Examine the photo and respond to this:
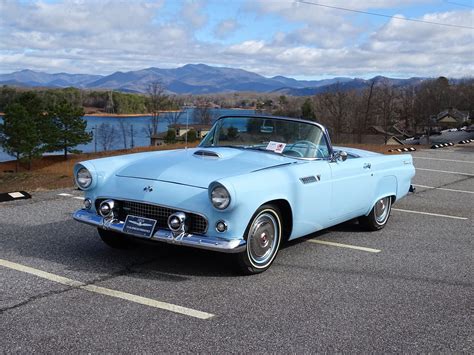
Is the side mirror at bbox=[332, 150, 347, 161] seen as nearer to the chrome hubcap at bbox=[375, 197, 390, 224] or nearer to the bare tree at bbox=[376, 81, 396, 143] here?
the chrome hubcap at bbox=[375, 197, 390, 224]

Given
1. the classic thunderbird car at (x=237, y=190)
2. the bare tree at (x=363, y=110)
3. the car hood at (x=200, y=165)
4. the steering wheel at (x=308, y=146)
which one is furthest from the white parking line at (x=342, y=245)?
the bare tree at (x=363, y=110)

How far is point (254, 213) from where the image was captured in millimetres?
4336

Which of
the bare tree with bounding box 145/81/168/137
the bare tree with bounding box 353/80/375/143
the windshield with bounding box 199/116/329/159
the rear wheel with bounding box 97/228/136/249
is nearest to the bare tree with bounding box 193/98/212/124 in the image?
the bare tree with bounding box 353/80/375/143

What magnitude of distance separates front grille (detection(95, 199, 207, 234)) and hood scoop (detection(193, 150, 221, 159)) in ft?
3.09

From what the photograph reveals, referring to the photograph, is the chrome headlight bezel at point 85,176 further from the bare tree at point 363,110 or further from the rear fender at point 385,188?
the bare tree at point 363,110

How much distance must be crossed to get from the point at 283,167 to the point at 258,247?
2.75ft

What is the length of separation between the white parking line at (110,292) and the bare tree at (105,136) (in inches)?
3366

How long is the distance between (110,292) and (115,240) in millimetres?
1289

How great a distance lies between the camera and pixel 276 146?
18.0 feet

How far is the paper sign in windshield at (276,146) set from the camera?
5457 mm

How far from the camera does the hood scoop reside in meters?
5.14

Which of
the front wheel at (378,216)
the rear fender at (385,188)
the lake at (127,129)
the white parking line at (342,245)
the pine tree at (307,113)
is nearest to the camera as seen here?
the white parking line at (342,245)

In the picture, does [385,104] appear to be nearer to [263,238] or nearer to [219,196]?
[263,238]

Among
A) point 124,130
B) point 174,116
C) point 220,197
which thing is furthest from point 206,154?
point 124,130
